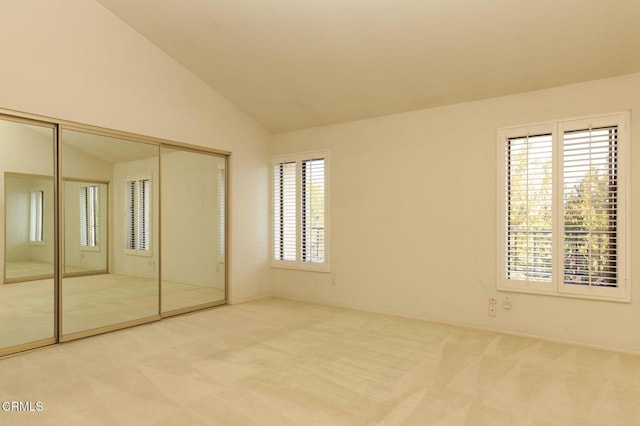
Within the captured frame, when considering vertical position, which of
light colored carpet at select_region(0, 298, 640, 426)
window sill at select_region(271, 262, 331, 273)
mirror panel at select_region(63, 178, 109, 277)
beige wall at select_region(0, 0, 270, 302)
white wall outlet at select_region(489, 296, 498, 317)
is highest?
beige wall at select_region(0, 0, 270, 302)

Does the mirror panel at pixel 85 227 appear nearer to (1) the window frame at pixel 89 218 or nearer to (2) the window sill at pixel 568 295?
(1) the window frame at pixel 89 218

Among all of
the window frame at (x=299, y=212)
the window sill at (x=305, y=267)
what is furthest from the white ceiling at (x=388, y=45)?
the window sill at (x=305, y=267)

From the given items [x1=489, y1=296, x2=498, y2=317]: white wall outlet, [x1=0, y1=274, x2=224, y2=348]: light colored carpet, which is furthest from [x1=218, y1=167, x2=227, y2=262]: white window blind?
[x1=489, y1=296, x2=498, y2=317]: white wall outlet

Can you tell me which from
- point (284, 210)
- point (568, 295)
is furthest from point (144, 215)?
point (568, 295)

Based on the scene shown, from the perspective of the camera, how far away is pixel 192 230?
4.99 m

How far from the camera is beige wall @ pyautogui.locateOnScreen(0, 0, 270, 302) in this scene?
338cm

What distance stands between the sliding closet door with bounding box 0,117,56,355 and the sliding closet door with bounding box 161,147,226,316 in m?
1.20

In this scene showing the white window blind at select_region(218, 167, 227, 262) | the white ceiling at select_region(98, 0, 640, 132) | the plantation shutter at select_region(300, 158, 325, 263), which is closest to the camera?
the white ceiling at select_region(98, 0, 640, 132)

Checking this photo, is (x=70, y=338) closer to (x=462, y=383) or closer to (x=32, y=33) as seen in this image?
(x=32, y=33)

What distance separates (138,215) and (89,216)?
1.79 feet

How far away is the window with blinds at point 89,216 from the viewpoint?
3.89 metres

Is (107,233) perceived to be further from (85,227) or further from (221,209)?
(221,209)

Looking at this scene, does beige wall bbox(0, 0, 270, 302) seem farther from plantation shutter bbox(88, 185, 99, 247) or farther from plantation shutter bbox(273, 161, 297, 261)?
plantation shutter bbox(88, 185, 99, 247)

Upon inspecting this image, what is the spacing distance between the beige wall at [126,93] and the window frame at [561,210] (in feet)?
11.0
